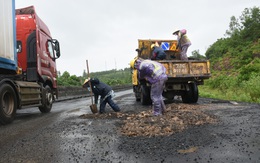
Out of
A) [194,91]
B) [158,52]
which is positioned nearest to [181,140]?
[158,52]

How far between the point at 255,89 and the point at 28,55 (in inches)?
350

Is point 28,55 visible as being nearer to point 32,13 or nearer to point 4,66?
point 32,13

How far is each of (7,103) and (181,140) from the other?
4779 millimetres

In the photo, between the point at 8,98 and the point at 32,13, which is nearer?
the point at 8,98

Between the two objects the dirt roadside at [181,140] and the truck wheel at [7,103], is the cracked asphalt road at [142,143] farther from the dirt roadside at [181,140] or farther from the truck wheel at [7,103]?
the truck wheel at [7,103]

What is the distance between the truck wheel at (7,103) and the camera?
20.7 ft

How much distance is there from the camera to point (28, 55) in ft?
27.8

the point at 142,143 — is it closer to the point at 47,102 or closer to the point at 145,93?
the point at 145,93

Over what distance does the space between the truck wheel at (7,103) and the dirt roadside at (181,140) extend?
7.71 ft

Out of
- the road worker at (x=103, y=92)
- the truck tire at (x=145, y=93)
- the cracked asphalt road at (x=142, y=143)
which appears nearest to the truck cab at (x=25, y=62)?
the cracked asphalt road at (x=142, y=143)

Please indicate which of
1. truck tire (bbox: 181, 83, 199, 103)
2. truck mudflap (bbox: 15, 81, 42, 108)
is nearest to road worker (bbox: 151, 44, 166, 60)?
truck tire (bbox: 181, 83, 199, 103)

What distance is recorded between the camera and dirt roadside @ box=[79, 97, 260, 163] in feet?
10.4

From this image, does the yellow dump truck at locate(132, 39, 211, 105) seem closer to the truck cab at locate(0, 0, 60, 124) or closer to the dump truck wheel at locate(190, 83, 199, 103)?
the dump truck wheel at locate(190, 83, 199, 103)

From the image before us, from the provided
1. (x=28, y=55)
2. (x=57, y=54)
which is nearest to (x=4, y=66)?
(x=28, y=55)
